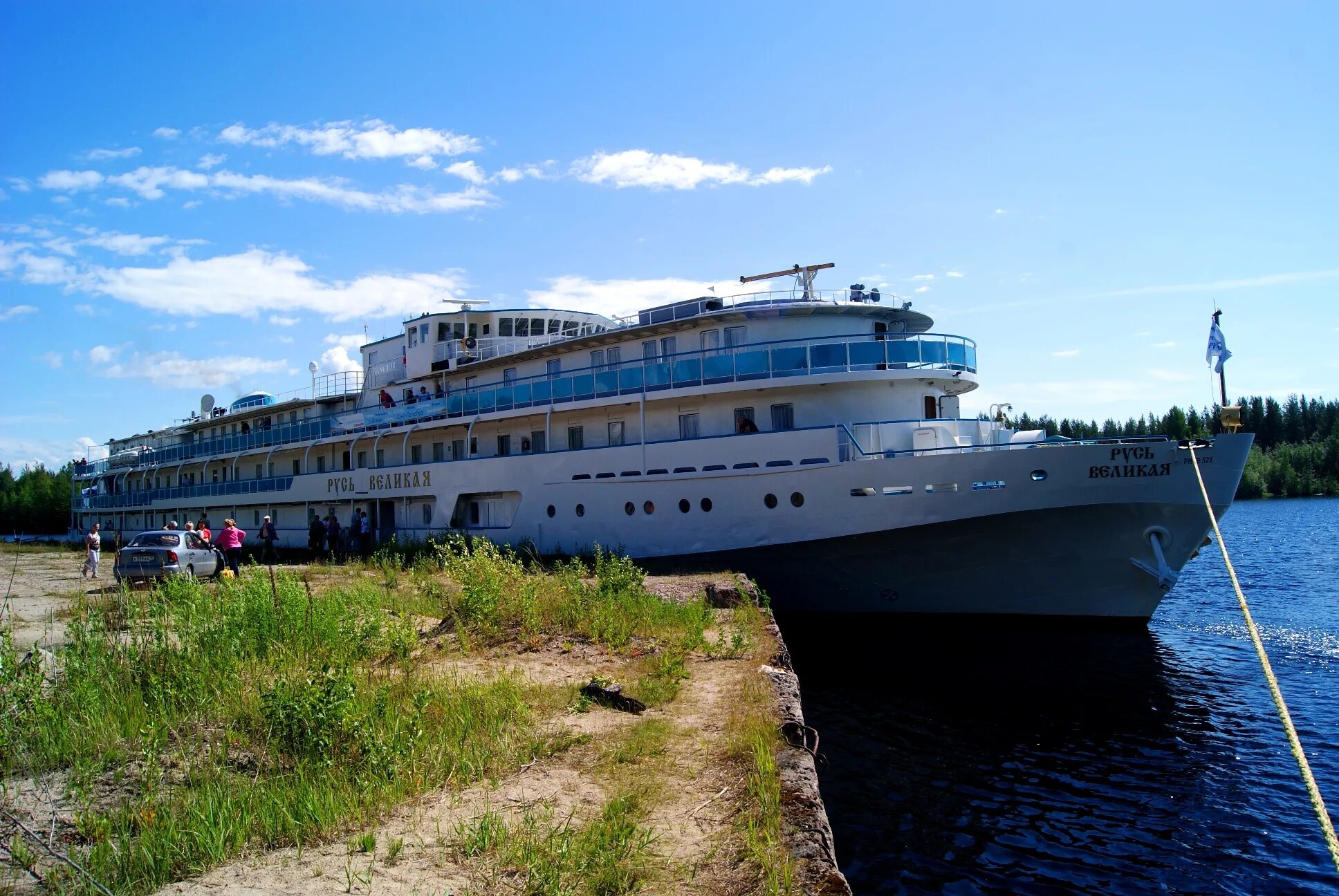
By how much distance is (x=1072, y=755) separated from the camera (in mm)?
10477

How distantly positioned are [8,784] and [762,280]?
18.6m

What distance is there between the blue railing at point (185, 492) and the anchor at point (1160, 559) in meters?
30.2

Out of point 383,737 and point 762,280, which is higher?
point 762,280

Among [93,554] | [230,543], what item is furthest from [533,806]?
[93,554]

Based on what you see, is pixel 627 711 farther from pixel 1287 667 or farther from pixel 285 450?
pixel 285 450

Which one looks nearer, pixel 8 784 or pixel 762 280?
pixel 8 784

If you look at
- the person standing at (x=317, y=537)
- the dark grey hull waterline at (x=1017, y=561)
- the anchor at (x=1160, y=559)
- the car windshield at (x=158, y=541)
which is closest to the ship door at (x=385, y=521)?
the person standing at (x=317, y=537)

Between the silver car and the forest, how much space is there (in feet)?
200

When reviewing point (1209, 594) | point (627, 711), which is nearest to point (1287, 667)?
point (1209, 594)

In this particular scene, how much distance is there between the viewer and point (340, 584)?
17.4 metres

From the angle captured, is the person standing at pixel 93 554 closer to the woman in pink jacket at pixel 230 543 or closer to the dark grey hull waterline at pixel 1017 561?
the woman in pink jacket at pixel 230 543

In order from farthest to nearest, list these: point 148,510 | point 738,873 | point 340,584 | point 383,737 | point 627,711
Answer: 1. point 148,510
2. point 340,584
3. point 627,711
4. point 383,737
5. point 738,873

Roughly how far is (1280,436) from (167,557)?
108 metres

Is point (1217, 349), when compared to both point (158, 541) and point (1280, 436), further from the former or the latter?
point (1280, 436)
